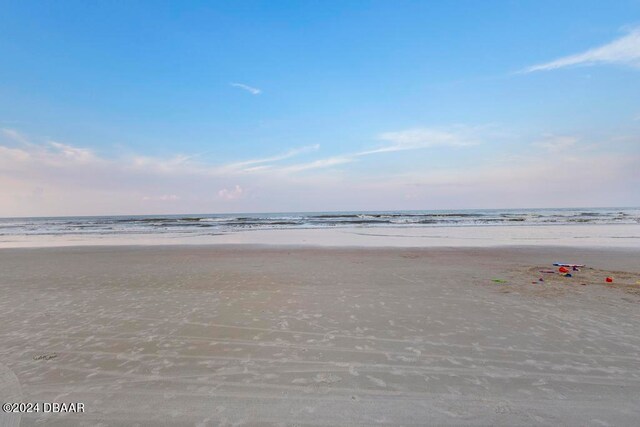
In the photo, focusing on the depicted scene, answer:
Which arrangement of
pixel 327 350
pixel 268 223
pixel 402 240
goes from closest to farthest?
pixel 327 350 → pixel 402 240 → pixel 268 223

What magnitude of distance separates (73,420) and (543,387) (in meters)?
5.18

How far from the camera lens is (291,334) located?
5.56 metres

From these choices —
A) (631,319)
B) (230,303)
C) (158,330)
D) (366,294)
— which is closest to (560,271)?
(631,319)

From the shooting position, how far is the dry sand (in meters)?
3.47

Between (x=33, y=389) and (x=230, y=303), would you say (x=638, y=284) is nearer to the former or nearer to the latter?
(x=230, y=303)

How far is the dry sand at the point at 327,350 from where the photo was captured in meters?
3.47

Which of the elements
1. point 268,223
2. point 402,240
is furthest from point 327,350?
point 268,223

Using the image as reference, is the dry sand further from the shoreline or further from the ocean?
the ocean

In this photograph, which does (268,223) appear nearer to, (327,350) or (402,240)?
(402,240)

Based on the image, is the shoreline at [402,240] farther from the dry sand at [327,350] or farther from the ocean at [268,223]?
the dry sand at [327,350]

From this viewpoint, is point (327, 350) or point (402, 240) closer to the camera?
point (327, 350)

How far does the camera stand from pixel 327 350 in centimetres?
489

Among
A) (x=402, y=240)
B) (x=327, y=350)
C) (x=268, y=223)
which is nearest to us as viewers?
(x=327, y=350)

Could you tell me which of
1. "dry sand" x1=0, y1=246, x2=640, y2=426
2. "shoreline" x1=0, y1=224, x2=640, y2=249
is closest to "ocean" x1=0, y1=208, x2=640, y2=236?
"shoreline" x1=0, y1=224, x2=640, y2=249
